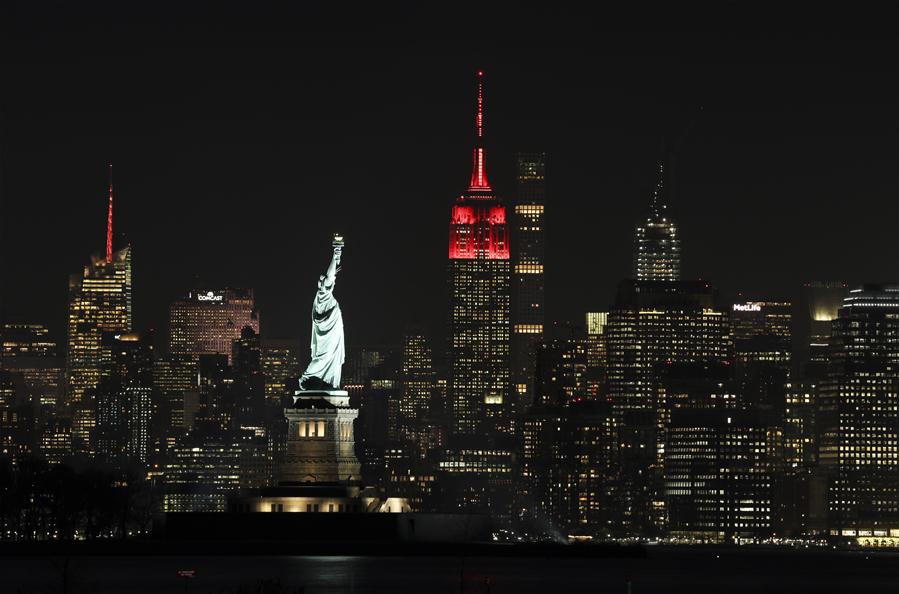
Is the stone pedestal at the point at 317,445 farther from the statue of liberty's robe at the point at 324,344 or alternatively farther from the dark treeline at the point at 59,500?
the dark treeline at the point at 59,500

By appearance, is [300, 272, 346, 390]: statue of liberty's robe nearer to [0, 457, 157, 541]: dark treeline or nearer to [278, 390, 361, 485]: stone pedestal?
[278, 390, 361, 485]: stone pedestal

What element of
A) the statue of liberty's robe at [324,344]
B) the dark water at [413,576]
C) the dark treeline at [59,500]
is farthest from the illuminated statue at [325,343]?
the dark treeline at [59,500]

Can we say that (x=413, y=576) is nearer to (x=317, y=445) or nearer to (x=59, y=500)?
(x=317, y=445)

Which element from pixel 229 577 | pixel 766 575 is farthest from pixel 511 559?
pixel 229 577

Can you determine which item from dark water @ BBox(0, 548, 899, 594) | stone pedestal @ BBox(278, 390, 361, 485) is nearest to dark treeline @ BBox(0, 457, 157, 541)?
dark water @ BBox(0, 548, 899, 594)

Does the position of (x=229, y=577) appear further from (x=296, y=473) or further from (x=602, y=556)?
(x=602, y=556)

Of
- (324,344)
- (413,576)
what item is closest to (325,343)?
(324,344)
